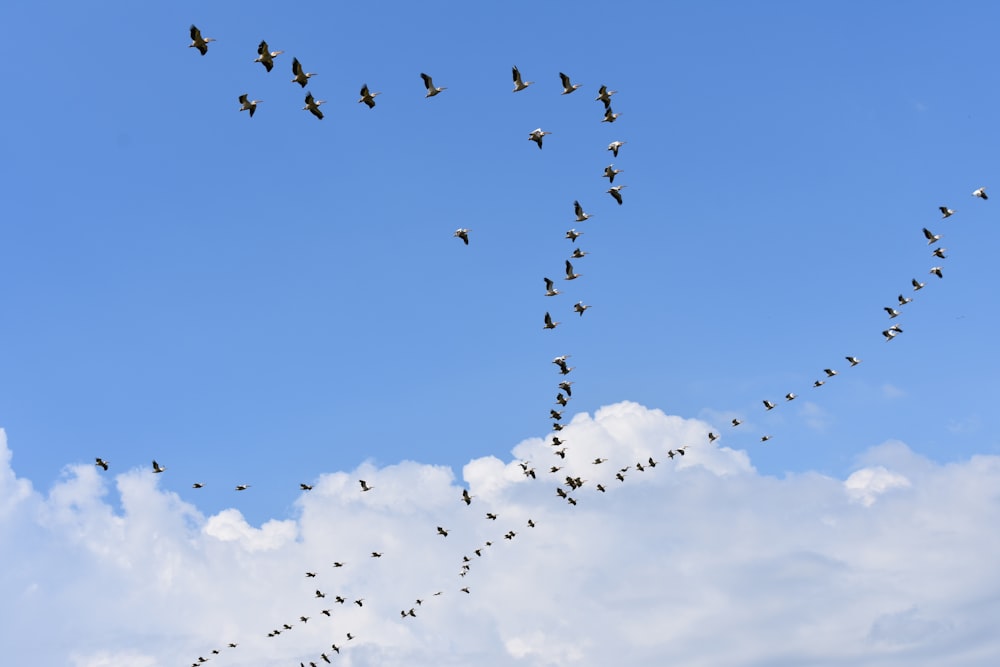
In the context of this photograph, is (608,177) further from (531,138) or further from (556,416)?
(556,416)

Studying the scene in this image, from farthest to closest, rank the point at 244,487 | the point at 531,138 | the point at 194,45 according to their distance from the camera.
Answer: the point at 244,487 → the point at 531,138 → the point at 194,45

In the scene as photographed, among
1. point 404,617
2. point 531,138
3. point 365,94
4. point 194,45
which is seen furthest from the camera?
point 404,617

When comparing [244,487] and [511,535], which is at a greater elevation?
[244,487]

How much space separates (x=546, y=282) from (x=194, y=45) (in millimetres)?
32938

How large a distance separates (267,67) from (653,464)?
186ft

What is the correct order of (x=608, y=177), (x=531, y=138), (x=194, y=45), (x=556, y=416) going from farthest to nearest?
(x=556, y=416), (x=608, y=177), (x=531, y=138), (x=194, y=45)

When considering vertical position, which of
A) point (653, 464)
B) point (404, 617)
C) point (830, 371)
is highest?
point (830, 371)

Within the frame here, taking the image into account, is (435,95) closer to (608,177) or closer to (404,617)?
(608,177)

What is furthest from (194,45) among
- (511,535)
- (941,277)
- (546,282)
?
(941,277)

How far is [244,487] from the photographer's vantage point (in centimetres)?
9906

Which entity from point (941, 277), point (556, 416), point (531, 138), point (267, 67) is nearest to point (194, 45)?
point (267, 67)

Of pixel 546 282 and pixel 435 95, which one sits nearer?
pixel 435 95

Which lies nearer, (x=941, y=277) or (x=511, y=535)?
(x=941, y=277)

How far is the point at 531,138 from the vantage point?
74.2 metres
